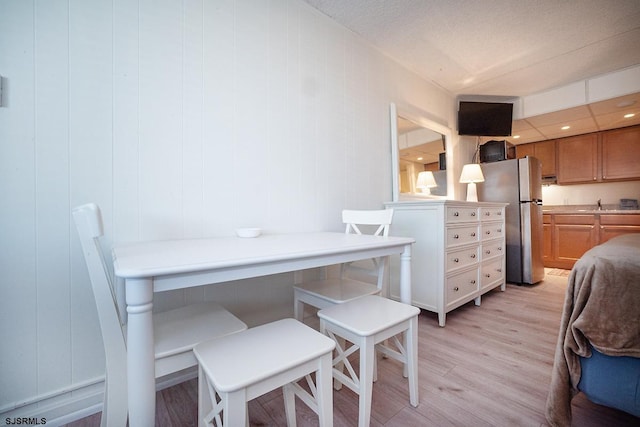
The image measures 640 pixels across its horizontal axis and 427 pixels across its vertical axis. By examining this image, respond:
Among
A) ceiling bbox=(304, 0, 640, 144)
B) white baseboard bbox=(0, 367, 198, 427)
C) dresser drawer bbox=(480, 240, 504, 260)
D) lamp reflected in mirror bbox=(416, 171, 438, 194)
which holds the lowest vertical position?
white baseboard bbox=(0, 367, 198, 427)

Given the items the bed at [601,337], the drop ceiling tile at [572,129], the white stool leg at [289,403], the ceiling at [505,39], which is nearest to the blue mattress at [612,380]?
the bed at [601,337]

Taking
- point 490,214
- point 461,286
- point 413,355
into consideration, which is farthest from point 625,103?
point 413,355

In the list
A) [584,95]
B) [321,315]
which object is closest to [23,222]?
[321,315]

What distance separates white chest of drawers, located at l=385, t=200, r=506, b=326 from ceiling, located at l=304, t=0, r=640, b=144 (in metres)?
1.43

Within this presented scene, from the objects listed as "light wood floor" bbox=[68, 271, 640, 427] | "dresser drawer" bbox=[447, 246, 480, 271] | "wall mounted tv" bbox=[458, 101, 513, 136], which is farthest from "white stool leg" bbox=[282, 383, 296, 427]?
"wall mounted tv" bbox=[458, 101, 513, 136]

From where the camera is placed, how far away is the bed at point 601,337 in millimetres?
892

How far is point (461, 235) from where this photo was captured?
7.45 feet

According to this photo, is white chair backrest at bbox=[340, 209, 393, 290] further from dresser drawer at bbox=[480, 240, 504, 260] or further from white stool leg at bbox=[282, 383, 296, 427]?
dresser drawer at bbox=[480, 240, 504, 260]

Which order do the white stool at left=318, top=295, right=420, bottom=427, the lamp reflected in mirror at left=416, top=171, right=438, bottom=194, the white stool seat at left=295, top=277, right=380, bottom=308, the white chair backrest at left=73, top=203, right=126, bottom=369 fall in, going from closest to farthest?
the white chair backrest at left=73, top=203, right=126, bottom=369 → the white stool at left=318, top=295, right=420, bottom=427 → the white stool seat at left=295, top=277, right=380, bottom=308 → the lamp reflected in mirror at left=416, top=171, right=438, bottom=194

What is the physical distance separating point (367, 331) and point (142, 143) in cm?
136

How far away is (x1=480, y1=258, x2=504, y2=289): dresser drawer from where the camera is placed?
2.55m

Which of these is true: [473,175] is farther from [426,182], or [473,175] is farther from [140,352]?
[140,352]

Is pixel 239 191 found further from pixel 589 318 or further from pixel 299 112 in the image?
pixel 589 318

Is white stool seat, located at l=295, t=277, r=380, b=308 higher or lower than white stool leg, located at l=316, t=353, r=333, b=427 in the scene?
higher
